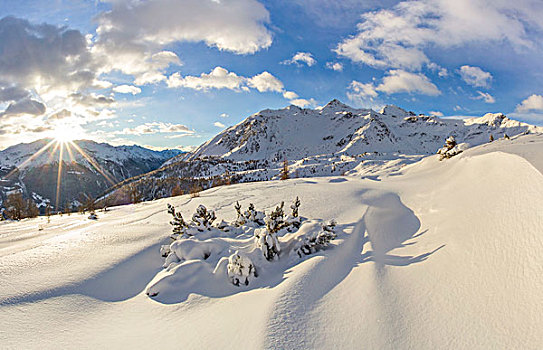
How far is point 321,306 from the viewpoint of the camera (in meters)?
2.34

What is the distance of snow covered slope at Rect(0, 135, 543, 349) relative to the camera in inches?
77.2

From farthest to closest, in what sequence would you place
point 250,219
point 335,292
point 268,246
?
point 250,219
point 268,246
point 335,292

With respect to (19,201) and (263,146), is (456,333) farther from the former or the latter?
(263,146)

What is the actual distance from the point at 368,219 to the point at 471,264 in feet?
7.54

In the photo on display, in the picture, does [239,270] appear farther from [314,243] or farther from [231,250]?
[314,243]

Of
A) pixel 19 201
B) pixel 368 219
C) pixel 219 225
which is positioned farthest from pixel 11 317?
pixel 19 201

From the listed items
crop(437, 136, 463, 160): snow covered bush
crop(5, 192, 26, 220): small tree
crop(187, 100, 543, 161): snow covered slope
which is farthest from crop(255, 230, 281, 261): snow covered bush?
crop(187, 100, 543, 161): snow covered slope

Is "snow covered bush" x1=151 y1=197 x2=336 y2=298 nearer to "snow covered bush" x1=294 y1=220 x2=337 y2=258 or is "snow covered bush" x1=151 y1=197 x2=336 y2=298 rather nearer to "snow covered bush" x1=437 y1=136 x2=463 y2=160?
"snow covered bush" x1=294 y1=220 x2=337 y2=258

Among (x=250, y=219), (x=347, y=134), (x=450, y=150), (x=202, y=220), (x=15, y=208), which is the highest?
(x=347, y=134)

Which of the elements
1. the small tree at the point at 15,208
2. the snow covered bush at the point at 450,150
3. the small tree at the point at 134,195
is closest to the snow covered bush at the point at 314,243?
the snow covered bush at the point at 450,150

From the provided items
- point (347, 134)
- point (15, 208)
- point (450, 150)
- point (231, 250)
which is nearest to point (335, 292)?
point (231, 250)

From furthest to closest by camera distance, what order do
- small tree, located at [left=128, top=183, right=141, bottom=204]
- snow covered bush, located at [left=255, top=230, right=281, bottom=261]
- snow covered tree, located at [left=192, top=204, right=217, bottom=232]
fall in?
small tree, located at [left=128, top=183, right=141, bottom=204] < snow covered tree, located at [left=192, top=204, right=217, bottom=232] < snow covered bush, located at [left=255, top=230, right=281, bottom=261]

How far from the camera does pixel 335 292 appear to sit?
8.47 ft

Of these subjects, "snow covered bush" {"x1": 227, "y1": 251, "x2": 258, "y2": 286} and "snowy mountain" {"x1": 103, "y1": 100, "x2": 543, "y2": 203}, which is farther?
"snowy mountain" {"x1": 103, "y1": 100, "x2": 543, "y2": 203}
